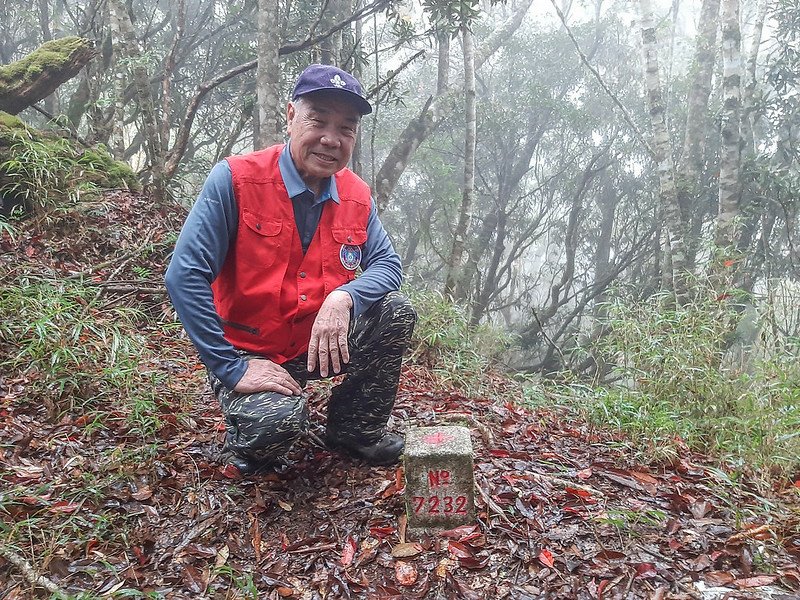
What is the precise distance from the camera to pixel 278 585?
1889 mm

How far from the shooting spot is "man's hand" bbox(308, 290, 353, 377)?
7.09 ft

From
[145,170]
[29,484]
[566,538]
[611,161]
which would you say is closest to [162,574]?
[29,484]

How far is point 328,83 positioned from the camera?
2230mm

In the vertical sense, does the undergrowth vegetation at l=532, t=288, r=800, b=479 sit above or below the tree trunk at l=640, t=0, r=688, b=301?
below

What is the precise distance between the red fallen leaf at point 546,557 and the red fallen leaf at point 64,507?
1672 millimetres

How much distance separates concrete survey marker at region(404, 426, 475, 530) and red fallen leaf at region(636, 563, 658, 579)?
0.56 metres

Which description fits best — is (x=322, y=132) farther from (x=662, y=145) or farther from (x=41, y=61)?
(x=662, y=145)

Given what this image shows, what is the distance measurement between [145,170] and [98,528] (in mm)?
4911

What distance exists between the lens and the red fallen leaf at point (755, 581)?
1.74 m

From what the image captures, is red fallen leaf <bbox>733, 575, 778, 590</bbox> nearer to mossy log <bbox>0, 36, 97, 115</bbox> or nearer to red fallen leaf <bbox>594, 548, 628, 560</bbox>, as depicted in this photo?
red fallen leaf <bbox>594, 548, 628, 560</bbox>

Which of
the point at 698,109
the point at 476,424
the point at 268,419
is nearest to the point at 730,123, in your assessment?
the point at 698,109

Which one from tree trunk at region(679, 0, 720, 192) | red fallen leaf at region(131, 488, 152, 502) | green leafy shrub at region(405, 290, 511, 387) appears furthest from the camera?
tree trunk at region(679, 0, 720, 192)

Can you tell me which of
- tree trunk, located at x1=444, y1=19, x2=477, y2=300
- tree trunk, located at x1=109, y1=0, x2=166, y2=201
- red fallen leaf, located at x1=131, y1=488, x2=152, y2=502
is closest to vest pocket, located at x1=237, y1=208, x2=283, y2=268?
red fallen leaf, located at x1=131, y1=488, x2=152, y2=502

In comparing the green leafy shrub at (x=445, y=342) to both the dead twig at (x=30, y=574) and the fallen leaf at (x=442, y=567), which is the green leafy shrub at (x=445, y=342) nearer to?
the fallen leaf at (x=442, y=567)
